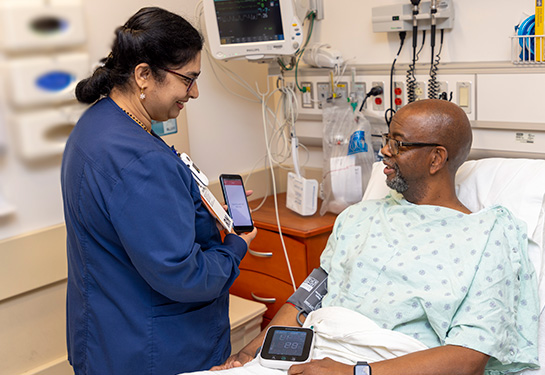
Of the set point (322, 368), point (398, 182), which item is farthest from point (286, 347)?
point (398, 182)

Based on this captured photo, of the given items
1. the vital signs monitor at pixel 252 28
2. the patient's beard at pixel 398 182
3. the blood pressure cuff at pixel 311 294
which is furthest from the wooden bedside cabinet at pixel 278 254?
the vital signs monitor at pixel 252 28

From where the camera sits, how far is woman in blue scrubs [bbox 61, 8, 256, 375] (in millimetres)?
1386

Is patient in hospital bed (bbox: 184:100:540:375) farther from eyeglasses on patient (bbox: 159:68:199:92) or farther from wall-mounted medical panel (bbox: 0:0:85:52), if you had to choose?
wall-mounted medical panel (bbox: 0:0:85:52)

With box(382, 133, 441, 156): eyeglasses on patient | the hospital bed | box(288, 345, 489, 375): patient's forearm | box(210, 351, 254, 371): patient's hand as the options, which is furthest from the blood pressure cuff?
box(382, 133, 441, 156): eyeglasses on patient

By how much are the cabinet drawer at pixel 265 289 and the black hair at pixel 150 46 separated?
132 centimetres

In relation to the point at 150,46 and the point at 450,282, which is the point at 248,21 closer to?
the point at 150,46

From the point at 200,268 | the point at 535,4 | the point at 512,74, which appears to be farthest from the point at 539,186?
the point at 200,268

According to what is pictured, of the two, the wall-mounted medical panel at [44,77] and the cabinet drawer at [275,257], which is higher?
the wall-mounted medical panel at [44,77]

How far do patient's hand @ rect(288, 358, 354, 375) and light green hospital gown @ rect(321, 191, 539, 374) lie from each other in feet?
0.66

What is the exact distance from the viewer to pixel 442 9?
233 cm

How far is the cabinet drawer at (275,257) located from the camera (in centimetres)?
246

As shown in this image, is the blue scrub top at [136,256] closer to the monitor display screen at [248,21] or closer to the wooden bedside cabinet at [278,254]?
the wooden bedside cabinet at [278,254]

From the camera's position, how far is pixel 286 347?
1627 mm

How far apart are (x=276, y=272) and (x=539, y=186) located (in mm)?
1147
